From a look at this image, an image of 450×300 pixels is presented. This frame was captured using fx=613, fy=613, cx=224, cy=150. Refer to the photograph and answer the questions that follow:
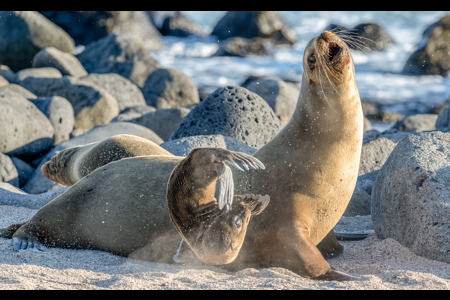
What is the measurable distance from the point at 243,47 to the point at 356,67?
17.2ft

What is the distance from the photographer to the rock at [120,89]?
13.7m

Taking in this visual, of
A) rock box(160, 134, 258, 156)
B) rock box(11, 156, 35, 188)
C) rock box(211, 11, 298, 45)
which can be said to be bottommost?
rock box(211, 11, 298, 45)

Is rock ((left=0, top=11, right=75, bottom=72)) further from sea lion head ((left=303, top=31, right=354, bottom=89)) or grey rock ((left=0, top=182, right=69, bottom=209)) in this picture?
sea lion head ((left=303, top=31, right=354, bottom=89))

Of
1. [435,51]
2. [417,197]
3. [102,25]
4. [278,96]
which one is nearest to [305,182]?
[417,197]

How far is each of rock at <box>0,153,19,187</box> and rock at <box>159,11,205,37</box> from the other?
944 inches

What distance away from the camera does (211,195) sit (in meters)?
3.71

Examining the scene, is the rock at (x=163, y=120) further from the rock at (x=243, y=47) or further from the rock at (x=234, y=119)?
the rock at (x=243, y=47)

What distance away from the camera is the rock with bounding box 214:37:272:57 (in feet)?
89.2

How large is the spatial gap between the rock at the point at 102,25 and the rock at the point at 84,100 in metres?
14.3

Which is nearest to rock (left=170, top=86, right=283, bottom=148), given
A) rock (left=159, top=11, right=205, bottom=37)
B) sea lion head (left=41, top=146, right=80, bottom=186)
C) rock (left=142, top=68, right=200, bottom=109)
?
sea lion head (left=41, top=146, right=80, bottom=186)

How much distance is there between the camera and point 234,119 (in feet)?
25.8

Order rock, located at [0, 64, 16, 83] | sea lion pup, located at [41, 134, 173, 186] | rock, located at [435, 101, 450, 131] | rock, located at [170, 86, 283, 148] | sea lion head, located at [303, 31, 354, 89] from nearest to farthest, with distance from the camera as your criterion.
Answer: sea lion head, located at [303, 31, 354, 89], sea lion pup, located at [41, 134, 173, 186], rock, located at [170, 86, 283, 148], rock, located at [435, 101, 450, 131], rock, located at [0, 64, 16, 83]

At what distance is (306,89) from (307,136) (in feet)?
1.05

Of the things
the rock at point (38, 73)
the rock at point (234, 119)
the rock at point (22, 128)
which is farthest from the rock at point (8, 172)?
the rock at point (38, 73)
